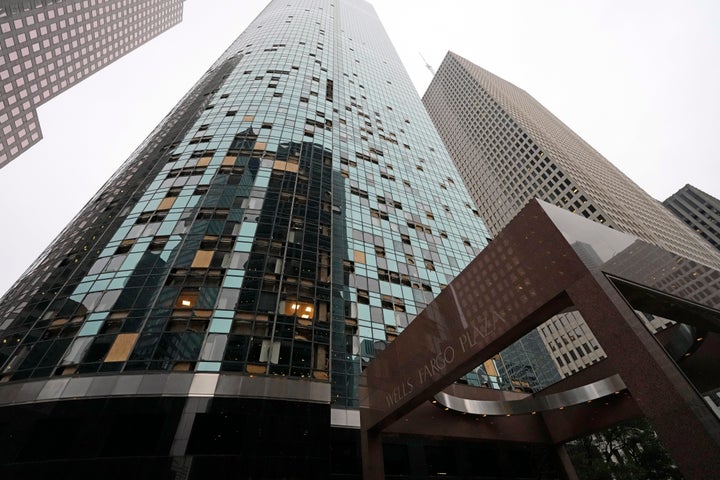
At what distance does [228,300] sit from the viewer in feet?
82.8

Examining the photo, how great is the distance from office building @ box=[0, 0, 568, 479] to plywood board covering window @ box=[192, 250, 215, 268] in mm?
165

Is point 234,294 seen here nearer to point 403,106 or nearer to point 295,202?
point 295,202

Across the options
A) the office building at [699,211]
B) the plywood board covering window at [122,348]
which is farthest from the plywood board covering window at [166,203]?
the office building at [699,211]

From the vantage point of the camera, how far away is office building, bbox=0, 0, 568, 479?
62.3 feet

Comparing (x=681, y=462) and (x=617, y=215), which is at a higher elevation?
(x=681, y=462)

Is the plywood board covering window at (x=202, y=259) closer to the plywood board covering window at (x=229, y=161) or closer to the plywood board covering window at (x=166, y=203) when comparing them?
the plywood board covering window at (x=166, y=203)

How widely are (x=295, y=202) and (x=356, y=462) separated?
21.5 metres

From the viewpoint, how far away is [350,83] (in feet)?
212

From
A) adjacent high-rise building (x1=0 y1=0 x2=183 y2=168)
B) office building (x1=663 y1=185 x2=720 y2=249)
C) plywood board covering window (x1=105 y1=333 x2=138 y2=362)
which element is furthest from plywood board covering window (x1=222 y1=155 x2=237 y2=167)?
office building (x1=663 y1=185 x2=720 y2=249)

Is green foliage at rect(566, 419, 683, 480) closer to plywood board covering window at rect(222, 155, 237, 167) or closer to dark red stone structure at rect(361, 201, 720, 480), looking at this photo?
dark red stone structure at rect(361, 201, 720, 480)

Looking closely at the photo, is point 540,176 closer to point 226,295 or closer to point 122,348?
point 226,295

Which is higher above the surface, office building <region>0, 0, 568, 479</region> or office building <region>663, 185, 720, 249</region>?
office building <region>0, 0, 568, 479</region>

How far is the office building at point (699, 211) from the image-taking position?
119 metres

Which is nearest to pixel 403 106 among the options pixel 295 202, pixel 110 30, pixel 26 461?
pixel 295 202
